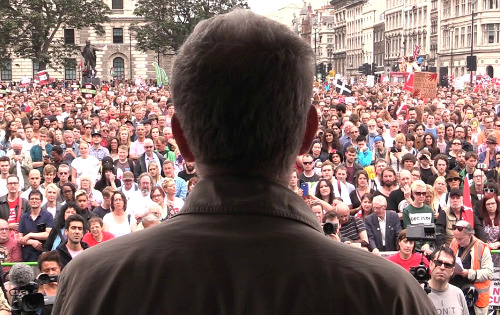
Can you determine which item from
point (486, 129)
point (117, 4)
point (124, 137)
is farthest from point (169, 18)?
point (124, 137)

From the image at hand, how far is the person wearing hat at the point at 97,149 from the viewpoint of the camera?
1364 cm

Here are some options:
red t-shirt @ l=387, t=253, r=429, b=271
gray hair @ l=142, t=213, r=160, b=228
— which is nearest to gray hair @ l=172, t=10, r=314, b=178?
red t-shirt @ l=387, t=253, r=429, b=271

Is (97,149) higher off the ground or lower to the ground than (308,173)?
higher

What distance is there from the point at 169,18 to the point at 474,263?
60204 millimetres

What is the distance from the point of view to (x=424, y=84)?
26.7 metres

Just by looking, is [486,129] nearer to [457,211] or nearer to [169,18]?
[457,211]

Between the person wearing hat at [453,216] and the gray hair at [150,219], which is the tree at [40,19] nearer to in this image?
the person wearing hat at [453,216]

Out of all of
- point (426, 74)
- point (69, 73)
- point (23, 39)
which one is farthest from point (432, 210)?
point (69, 73)

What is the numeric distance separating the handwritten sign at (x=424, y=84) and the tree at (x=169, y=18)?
1586 inches

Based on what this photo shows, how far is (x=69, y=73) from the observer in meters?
86.9

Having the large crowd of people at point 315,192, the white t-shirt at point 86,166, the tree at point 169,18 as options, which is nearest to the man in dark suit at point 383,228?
the large crowd of people at point 315,192

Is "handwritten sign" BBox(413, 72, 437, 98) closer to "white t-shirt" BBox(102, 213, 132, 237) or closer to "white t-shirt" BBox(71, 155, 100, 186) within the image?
"white t-shirt" BBox(71, 155, 100, 186)

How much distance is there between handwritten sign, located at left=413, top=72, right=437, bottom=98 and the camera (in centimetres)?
2650

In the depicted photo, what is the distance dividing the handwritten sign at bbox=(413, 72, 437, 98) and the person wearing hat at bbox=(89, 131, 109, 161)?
14549 millimetres
